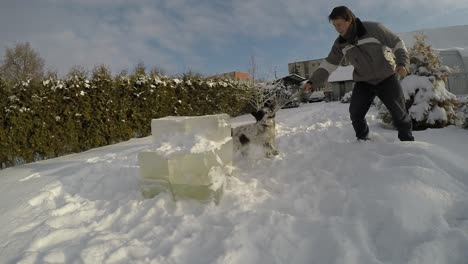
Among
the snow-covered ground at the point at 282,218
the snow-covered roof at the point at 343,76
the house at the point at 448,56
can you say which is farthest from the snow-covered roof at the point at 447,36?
the snow-covered ground at the point at 282,218

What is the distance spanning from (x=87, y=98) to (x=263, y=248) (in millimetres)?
6711

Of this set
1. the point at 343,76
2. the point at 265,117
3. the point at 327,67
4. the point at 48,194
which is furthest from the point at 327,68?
the point at 343,76

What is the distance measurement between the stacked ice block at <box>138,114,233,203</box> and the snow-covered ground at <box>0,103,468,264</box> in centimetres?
11

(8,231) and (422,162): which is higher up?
(422,162)

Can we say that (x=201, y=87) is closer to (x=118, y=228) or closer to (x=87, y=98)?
(x=87, y=98)

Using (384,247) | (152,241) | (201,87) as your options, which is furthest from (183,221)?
Result: (201,87)

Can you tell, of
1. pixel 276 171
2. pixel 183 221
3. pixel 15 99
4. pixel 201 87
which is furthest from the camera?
pixel 201 87

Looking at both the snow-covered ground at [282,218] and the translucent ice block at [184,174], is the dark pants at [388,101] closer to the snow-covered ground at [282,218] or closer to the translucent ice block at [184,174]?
the snow-covered ground at [282,218]

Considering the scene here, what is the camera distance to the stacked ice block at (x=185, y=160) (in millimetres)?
2469

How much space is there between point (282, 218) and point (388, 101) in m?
2.10

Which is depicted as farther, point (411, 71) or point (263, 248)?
point (411, 71)

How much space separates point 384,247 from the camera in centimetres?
156

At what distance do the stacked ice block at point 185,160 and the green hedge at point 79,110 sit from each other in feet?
15.1

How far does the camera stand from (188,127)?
9.08 feet
